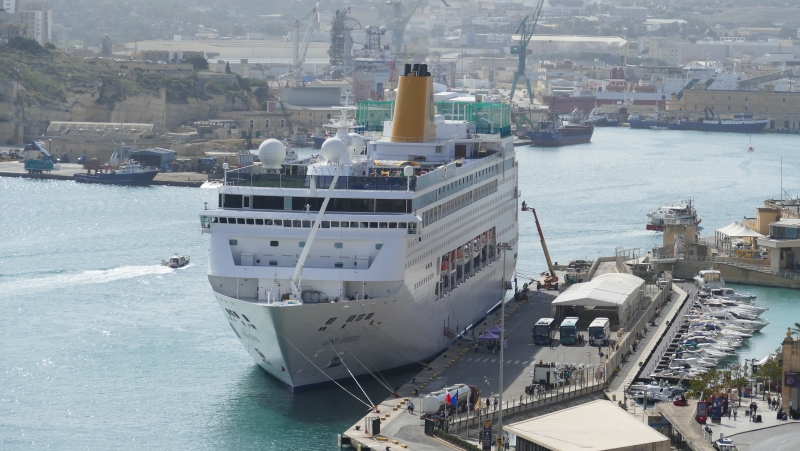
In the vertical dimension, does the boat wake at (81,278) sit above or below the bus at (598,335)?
below

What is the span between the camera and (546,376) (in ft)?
89.1

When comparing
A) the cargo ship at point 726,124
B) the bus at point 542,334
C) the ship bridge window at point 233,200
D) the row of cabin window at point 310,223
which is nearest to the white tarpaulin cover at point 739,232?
the bus at point 542,334

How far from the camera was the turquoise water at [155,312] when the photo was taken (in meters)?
26.4

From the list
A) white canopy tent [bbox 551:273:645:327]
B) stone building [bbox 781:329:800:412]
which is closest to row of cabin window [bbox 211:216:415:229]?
white canopy tent [bbox 551:273:645:327]

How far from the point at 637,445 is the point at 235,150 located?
62.7 meters

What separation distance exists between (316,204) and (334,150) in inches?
70.6

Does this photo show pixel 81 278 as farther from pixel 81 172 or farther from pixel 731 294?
pixel 81 172

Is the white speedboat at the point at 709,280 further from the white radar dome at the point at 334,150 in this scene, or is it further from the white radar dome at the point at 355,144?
the white radar dome at the point at 334,150

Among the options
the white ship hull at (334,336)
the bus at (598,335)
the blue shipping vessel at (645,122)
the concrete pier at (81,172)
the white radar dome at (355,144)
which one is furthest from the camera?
the blue shipping vessel at (645,122)

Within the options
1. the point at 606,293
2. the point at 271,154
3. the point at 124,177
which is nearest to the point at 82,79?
the point at 124,177

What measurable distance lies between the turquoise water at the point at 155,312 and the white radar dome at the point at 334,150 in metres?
4.22

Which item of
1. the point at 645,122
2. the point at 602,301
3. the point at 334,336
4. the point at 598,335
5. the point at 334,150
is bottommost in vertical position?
the point at 598,335

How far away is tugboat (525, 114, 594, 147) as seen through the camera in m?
98.8

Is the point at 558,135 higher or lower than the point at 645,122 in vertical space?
lower
